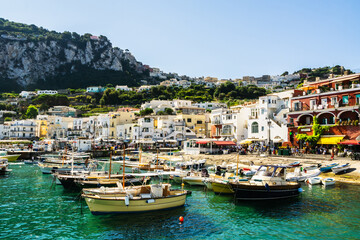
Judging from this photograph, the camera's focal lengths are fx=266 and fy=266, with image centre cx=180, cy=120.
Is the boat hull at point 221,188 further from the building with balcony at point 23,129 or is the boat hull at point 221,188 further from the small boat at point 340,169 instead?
the building with balcony at point 23,129

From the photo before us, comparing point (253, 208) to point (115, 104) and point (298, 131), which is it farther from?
point (115, 104)

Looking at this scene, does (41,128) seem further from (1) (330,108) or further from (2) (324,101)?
(1) (330,108)

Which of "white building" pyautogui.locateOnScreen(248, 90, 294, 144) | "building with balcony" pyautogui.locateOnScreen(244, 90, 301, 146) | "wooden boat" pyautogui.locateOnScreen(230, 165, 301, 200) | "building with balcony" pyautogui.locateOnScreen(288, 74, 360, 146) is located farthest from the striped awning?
"wooden boat" pyautogui.locateOnScreen(230, 165, 301, 200)

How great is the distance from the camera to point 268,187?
846 inches

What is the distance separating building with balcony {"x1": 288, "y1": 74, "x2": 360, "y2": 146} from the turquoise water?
62.6 feet

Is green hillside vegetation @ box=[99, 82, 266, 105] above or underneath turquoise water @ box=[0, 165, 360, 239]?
above

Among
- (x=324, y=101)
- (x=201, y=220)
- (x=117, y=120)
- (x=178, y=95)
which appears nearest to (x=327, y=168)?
(x=324, y=101)

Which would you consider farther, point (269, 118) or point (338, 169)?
point (269, 118)

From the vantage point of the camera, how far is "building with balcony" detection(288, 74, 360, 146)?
130ft

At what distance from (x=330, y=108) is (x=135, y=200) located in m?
36.4

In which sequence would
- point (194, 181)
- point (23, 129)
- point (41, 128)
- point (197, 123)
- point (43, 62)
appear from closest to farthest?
1. point (194, 181)
2. point (197, 123)
3. point (23, 129)
4. point (41, 128)
5. point (43, 62)

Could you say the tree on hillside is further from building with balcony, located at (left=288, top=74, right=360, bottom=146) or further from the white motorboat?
the white motorboat

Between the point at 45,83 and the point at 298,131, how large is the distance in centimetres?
17553

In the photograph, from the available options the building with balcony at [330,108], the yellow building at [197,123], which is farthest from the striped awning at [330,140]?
the yellow building at [197,123]
